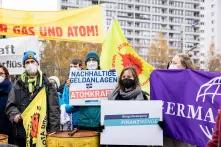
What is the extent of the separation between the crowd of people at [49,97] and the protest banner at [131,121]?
0.45 feet

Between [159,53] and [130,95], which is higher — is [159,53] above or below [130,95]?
above

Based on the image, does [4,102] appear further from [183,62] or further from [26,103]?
[183,62]

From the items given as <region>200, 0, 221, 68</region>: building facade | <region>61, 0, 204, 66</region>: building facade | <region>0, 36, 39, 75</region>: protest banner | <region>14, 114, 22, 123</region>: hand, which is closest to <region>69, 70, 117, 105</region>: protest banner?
<region>14, 114, 22, 123</region>: hand

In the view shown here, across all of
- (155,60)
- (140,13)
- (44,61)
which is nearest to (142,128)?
(44,61)

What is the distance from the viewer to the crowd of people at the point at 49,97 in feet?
21.6

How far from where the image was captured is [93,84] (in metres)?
Answer: 6.88

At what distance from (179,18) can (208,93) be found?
154m

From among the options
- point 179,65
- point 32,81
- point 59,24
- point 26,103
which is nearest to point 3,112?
point 26,103

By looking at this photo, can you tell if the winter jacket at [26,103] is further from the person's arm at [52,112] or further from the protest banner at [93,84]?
the protest banner at [93,84]

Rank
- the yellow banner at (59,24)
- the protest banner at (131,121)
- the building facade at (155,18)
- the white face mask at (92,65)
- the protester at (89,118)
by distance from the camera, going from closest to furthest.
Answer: the protest banner at (131,121) < the protester at (89,118) < the white face mask at (92,65) < the yellow banner at (59,24) < the building facade at (155,18)

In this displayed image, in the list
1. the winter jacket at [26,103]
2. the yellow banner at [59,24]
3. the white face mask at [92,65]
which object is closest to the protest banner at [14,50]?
the yellow banner at [59,24]

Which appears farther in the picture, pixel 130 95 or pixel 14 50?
pixel 14 50

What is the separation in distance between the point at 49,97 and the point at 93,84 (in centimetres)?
58

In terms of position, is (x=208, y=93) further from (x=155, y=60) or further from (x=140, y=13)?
(x=140, y=13)
